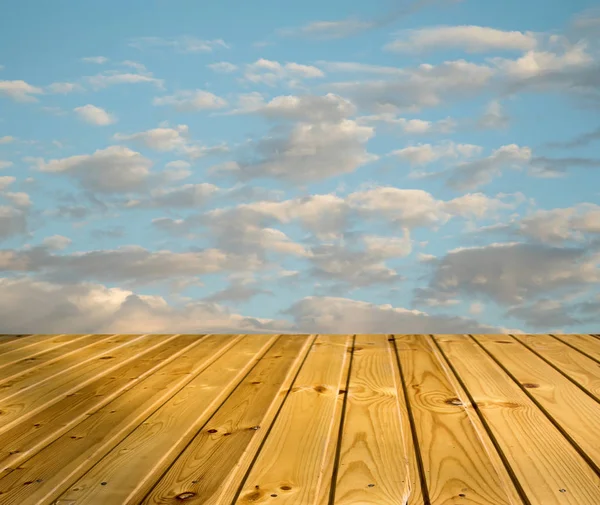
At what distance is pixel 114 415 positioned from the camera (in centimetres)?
224

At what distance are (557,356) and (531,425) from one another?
1260 mm

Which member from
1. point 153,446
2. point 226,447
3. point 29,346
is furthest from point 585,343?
point 29,346

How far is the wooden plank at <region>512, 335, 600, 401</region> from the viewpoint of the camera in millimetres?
2668

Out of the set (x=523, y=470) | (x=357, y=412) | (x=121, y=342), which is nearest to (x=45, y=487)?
(x=357, y=412)

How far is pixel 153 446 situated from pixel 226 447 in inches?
8.4

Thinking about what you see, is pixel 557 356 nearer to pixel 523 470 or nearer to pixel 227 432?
pixel 523 470

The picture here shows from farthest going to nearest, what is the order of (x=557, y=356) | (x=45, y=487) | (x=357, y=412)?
1. (x=557, y=356)
2. (x=357, y=412)
3. (x=45, y=487)

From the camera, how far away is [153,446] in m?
1.90

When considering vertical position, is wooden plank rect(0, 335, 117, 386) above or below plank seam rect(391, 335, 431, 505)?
above

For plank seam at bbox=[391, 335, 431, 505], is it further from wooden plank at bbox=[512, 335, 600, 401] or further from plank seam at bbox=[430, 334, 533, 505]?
wooden plank at bbox=[512, 335, 600, 401]

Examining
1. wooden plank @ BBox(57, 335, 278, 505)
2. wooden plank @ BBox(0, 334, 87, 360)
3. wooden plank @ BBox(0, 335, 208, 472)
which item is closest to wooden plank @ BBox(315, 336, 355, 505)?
wooden plank @ BBox(57, 335, 278, 505)

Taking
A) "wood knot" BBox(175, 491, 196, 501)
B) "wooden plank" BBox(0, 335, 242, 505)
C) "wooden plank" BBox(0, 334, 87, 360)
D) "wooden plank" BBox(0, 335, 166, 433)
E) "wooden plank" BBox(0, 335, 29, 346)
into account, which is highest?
"wooden plank" BBox(0, 335, 29, 346)

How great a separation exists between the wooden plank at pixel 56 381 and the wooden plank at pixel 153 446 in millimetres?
475

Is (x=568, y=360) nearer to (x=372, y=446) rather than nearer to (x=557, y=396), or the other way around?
(x=557, y=396)
